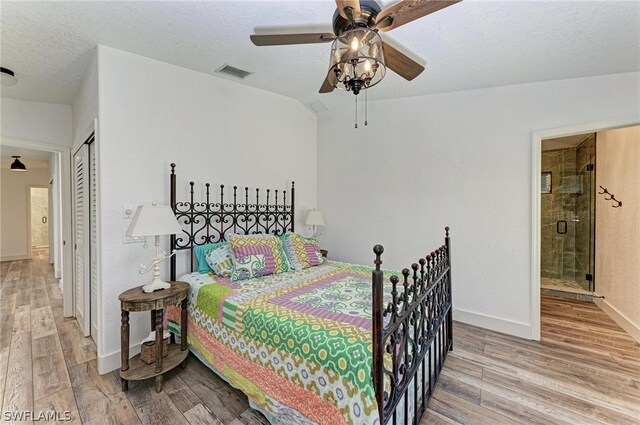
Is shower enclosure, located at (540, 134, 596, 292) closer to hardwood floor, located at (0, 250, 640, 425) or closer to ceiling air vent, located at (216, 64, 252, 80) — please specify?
hardwood floor, located at (0, 250, 640, 425)

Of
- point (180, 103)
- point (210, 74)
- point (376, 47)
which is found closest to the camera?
point (376, 47)

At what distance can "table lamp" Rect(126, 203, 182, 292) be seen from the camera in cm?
210

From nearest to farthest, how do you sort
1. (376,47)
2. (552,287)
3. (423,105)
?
1. (376,47)
2. (423,105)
3. (552,287)

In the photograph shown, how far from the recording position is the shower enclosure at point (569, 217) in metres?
4.17

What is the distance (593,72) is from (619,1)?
41.5 inches

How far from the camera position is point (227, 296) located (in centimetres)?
208

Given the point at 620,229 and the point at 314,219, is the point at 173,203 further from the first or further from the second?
the point at 620,229

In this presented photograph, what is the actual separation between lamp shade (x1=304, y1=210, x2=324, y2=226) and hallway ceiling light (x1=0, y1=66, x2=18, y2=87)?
3.39 meters

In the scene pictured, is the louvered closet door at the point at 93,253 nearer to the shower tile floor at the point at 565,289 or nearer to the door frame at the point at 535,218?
the door frame at the point at 535,218

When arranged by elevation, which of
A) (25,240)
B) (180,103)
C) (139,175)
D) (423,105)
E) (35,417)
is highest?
(423,105)

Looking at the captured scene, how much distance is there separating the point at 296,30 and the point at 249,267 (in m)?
2.00

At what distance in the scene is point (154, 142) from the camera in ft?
8.45

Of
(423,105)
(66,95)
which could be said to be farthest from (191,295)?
(423,105)

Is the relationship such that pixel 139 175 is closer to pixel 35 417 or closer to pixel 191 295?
pixel 191 295
